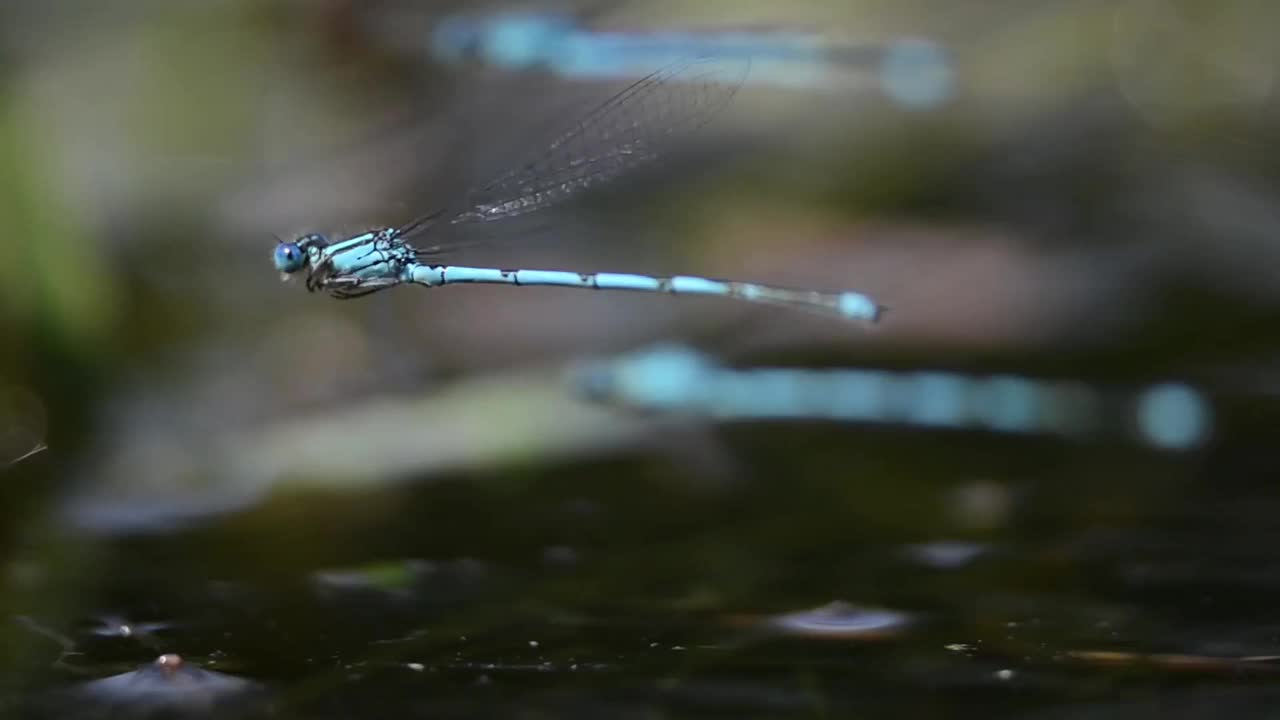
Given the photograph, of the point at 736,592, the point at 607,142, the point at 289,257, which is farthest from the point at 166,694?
the point at 607,142

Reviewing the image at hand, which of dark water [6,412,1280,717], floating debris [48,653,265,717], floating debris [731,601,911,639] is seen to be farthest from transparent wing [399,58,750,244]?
floating debris [48,653,265,717]

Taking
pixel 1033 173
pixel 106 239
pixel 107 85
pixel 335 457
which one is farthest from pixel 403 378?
pixel 1033 173

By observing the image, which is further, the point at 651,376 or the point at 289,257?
the point at 651,376

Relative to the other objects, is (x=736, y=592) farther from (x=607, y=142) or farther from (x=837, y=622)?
(x=607, y=142)

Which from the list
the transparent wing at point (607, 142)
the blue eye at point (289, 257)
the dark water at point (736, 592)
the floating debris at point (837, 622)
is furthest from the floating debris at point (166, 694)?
the transparent wing at point (607, 142)

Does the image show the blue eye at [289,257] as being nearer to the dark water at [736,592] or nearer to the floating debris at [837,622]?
the dark water at [736,592]

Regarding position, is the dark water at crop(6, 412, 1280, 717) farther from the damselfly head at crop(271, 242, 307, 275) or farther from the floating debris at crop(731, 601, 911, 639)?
the damselfly head at crop(271, 242, 307, 275)
